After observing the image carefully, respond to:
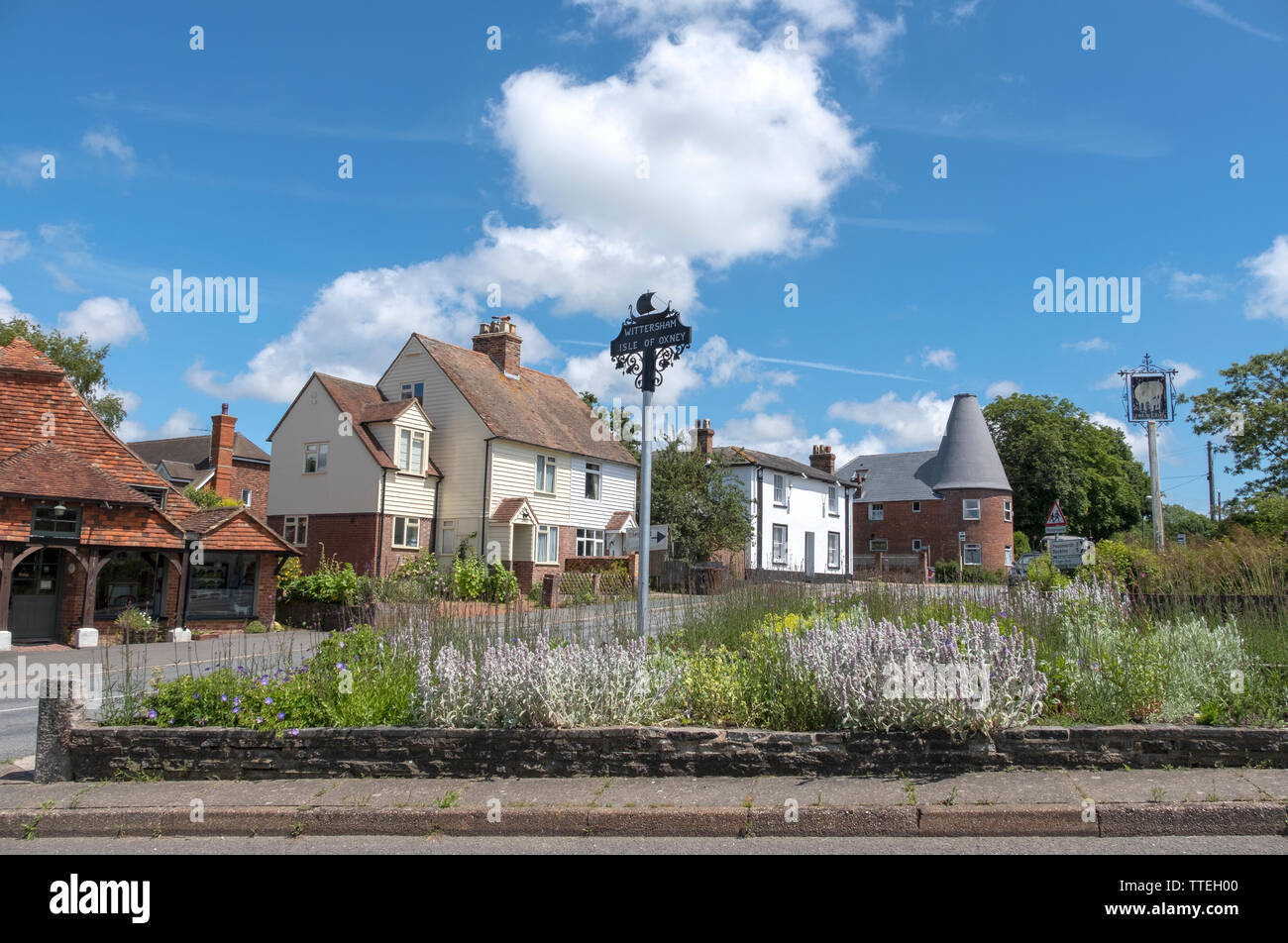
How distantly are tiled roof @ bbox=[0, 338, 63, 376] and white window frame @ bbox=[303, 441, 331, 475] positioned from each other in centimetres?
1111

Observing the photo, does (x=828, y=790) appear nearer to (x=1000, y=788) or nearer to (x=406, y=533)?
(x=1000, y=788)

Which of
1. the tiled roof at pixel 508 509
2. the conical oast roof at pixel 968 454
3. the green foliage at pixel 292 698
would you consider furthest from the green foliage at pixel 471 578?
the conical oast roof at pixel 968 454

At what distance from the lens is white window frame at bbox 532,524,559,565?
36062mm

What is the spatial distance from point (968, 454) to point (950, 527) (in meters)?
4.95

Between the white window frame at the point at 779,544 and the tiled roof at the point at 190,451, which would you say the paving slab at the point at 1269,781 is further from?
the tiled roof at the point at 190,451

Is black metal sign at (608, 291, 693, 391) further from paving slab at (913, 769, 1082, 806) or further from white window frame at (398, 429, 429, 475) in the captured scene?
white window frame at (398, 429, 429, 475)

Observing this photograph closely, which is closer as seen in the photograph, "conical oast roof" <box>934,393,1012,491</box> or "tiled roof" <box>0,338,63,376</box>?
"tiled roof" <box>0,338,63,376</box>

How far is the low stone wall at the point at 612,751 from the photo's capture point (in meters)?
6.31

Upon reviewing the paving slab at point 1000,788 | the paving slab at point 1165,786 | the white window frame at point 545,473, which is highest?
the white window frame at point 545,473

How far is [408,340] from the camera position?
36.8m

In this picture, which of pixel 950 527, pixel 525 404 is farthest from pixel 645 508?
pixel 950 527

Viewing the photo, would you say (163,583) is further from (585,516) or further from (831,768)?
(831,768)

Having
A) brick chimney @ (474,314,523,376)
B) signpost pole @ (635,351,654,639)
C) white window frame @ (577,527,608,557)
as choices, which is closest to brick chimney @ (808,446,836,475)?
white window frame @ (577,527,608,557)

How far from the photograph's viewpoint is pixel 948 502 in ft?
185
